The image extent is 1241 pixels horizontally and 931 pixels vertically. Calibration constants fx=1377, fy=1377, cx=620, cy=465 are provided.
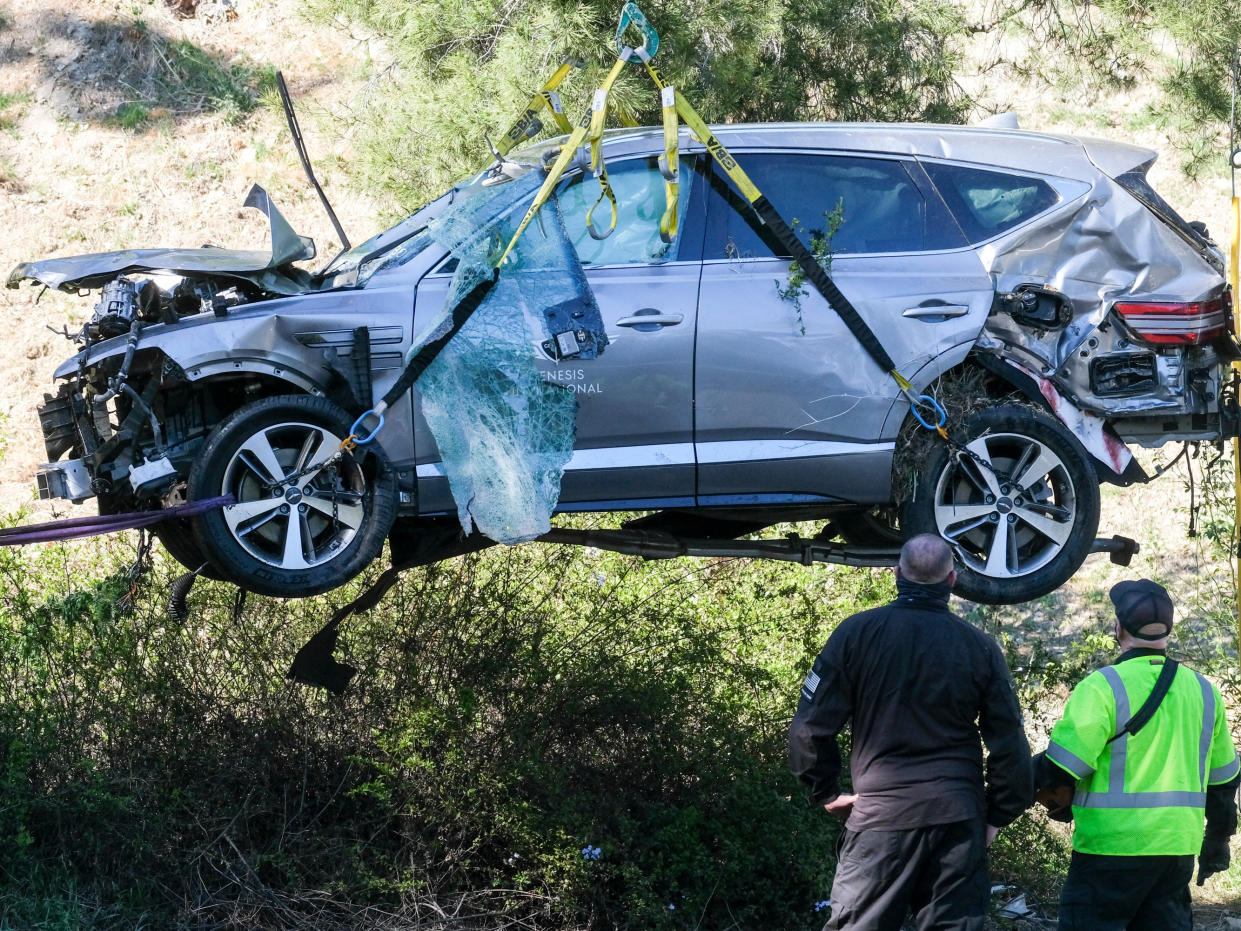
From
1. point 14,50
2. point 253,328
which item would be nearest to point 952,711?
point 253,328

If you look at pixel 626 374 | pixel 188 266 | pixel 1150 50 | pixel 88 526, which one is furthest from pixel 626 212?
pixel 1150 50

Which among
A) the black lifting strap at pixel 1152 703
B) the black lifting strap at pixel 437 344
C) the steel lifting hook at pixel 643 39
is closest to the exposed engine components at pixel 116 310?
the black lifting strap at pixel 437 344

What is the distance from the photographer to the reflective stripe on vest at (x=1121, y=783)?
4.78 m

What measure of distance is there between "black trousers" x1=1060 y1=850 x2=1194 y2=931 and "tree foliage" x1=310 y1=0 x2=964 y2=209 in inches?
219

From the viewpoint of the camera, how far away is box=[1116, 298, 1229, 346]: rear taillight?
5.93 metres

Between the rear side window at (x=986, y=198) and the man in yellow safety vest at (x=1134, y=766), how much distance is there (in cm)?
176

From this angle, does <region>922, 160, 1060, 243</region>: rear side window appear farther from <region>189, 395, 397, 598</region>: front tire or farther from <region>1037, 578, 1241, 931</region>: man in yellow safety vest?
<region>189, 395, 397, 598</region>: front tire

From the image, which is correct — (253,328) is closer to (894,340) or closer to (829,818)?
(894,340)

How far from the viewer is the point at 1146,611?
477cm

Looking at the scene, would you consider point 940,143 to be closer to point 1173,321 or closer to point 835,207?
point 835,207

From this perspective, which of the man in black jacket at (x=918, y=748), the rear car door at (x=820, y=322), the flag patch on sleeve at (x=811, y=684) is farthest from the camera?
the rear car door at (x=820, y=322)

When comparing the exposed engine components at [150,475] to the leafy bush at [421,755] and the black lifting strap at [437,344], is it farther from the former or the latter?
the leafy bush at [421,755]

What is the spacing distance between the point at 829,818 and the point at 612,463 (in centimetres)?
497

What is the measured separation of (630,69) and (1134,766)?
6.08 metres
